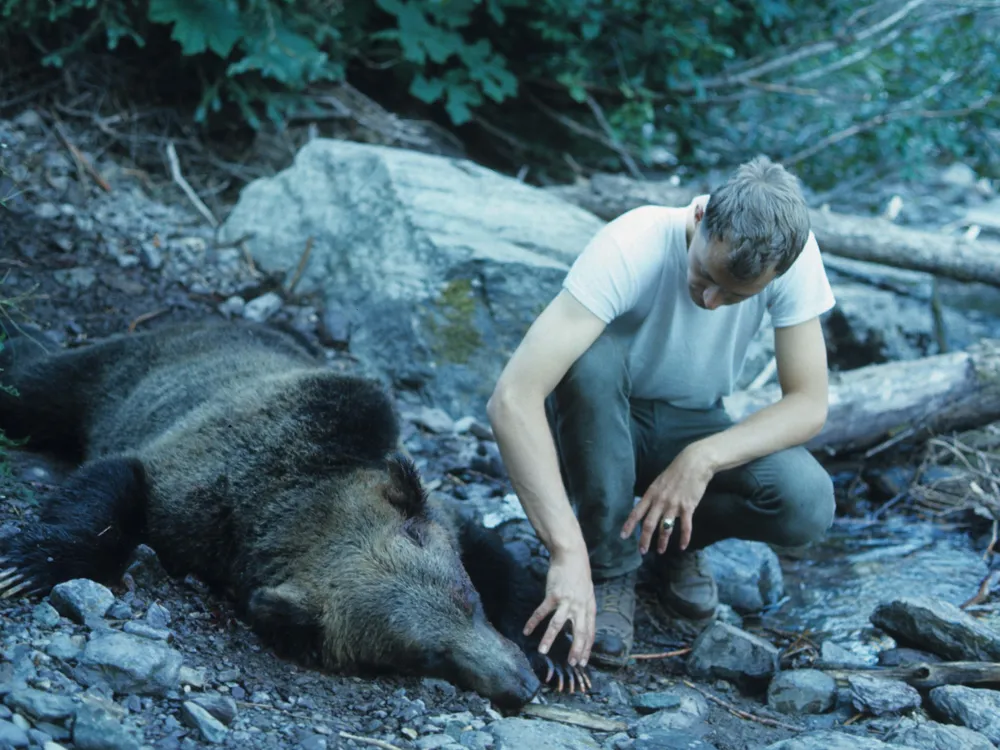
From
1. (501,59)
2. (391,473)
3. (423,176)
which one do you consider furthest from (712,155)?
(391,473)

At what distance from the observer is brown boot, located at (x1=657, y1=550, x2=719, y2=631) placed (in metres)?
4.88

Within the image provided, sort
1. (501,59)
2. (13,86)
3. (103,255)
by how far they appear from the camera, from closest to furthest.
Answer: (103,255) < (13,86) < (501,59)

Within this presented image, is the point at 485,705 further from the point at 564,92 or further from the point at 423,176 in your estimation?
the point at 564,92

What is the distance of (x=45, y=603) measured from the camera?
358 cm

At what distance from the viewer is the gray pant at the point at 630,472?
4.32 m

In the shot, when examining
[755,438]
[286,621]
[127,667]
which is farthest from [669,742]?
[127,667]

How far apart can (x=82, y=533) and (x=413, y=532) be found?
51.1 inches

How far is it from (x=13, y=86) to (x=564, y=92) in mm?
4730

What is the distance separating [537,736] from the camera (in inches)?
137

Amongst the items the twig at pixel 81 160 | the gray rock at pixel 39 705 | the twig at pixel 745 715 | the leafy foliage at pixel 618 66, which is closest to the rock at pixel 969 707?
the twig at pixel 745 715

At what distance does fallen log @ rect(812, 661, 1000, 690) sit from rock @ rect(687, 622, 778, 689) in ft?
1.03

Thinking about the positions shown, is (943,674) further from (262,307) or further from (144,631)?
(262,307)

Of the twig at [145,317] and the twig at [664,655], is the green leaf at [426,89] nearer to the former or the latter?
the twig at [145,317]

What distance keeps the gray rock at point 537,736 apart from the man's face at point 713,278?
169 cm
